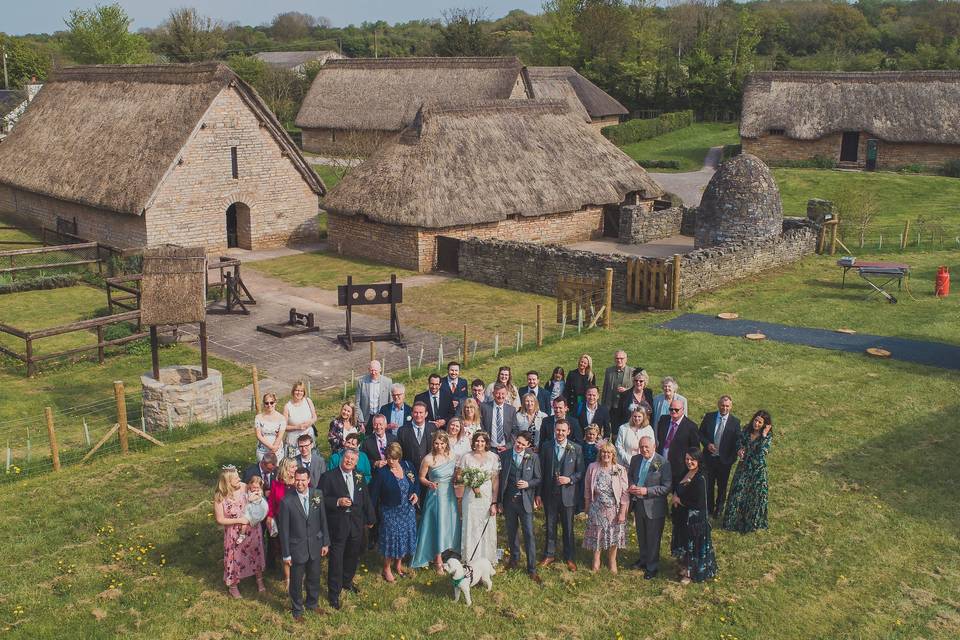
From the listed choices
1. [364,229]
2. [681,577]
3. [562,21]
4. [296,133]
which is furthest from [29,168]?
[562,21]

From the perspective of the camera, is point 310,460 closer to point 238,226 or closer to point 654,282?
point 654,282

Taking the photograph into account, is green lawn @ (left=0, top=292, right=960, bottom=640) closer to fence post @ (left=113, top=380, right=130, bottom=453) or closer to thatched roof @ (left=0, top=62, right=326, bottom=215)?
fence post @ (left=113, top=380, right=130, bottom=453)

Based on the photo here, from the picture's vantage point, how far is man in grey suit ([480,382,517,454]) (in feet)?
39.8

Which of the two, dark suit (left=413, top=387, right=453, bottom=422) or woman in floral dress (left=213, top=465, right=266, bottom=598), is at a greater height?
dark suit (left=413, top=387, right=453, bottom=422)

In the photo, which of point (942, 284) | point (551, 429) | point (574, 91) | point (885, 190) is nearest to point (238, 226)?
point (942, 284)

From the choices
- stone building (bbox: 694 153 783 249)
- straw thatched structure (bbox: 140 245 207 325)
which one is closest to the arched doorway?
straw thatched structure (bbox: 140 245 207 325)

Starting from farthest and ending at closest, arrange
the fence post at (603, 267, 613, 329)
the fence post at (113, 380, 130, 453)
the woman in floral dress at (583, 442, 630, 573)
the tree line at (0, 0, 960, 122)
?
the tree line at (0, 0, 960, 122), the fence post at (603, 267, 613, 329), the fence post at (113, 380, 130, 453), the woman in floral dress at (583, 442, 630, 573)

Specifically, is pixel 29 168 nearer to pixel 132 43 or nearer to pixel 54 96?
pixel 54 96

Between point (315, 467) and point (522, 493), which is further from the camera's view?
point (522, 493)

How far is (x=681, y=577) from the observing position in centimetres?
1080

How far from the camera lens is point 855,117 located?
4497 centimetres

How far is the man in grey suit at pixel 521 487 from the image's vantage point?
35.1ft

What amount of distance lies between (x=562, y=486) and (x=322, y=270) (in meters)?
20.1

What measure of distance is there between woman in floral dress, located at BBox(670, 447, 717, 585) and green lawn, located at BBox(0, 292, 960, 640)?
0.80ft
